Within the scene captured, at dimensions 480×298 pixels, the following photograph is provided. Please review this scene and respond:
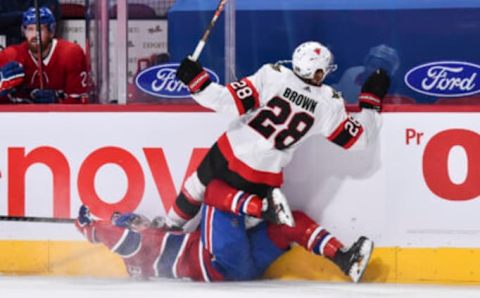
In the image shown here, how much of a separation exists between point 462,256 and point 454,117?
1.72 feet

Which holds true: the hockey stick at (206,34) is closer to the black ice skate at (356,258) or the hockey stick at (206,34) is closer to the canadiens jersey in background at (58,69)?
the canadiens jersey in background at (58,69)

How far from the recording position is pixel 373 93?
6.99 meters

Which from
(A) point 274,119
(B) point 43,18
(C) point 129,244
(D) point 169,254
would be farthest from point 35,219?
(A) point 274,119

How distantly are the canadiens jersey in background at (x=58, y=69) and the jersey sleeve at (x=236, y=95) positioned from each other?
73 cm

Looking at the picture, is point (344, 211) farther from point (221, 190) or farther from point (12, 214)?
point (12, 214)

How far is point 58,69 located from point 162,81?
22.8 inches

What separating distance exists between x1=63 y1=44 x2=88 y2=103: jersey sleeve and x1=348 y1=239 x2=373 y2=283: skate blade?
1309 mm

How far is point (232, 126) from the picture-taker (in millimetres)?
7008

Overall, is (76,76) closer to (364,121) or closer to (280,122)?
(280,122)

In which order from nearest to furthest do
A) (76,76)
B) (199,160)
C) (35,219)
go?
(199,160)
(35,219)
(76,76)

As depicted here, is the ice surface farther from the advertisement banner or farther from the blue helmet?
the blue helmet

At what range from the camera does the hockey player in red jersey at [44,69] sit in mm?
7480

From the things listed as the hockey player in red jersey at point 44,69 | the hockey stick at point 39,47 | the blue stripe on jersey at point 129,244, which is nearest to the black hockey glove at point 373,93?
the blue stripe on jersey at point 129,244

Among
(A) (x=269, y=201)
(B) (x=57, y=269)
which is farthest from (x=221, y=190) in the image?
(B) (x=57, y=269)
